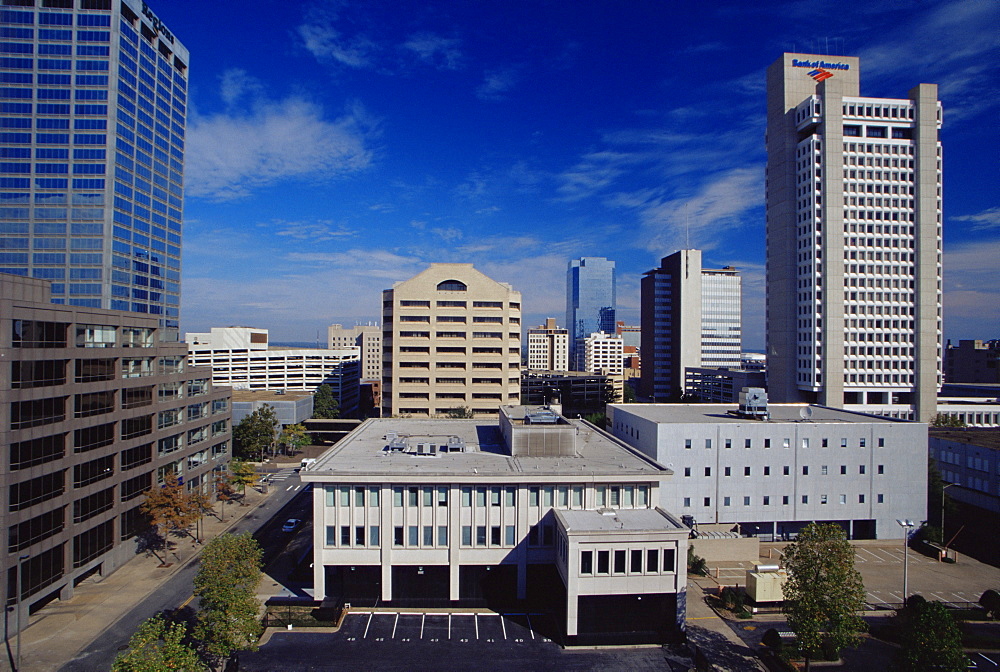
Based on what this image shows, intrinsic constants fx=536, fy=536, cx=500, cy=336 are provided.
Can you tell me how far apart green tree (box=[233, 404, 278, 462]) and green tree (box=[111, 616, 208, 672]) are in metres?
66.3

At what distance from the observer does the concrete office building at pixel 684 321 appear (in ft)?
552

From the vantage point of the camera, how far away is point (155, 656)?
2539cm

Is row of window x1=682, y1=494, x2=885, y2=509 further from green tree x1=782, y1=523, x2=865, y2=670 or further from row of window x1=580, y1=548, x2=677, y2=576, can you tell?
green tree x1=782, y1=523, x2=865, y2=670

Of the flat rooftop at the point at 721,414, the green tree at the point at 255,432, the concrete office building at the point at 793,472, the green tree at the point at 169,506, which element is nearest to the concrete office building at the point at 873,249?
the flat rooftop at the point at 721,414

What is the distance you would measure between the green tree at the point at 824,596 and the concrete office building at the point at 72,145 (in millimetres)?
118115

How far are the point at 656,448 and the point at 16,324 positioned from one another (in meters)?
55.7

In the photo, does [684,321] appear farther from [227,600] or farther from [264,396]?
[227,600]

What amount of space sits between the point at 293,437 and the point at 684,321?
395 feet

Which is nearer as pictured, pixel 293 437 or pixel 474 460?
pixel 474 460

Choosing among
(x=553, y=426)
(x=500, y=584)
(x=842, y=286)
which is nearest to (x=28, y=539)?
(x=500, y=584)

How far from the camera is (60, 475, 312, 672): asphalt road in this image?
34.3 metres

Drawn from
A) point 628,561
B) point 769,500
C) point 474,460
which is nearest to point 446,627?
point 474,460

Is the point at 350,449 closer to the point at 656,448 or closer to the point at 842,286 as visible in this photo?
the point at 656,448

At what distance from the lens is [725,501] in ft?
185
